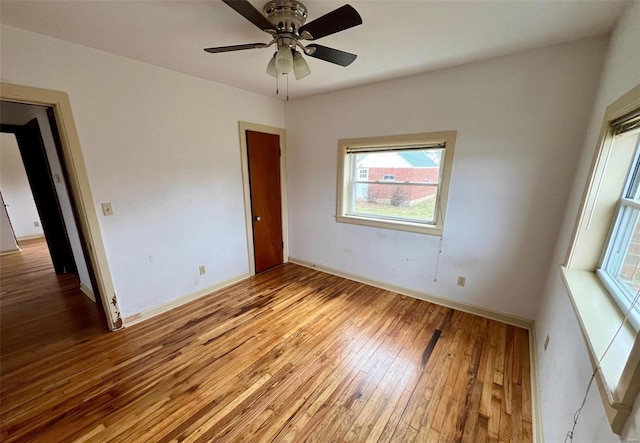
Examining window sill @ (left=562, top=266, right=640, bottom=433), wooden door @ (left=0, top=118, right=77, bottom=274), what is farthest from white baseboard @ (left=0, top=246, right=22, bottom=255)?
window sill @ (left=562, top=266, right=640, bottom=433)

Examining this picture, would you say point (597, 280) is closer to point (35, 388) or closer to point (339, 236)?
point (339, 236)

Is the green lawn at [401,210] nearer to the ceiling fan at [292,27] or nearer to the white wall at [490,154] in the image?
the white wall at [490,154]

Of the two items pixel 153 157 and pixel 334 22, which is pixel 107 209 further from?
pixel 334 22

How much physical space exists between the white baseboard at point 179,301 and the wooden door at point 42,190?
184 centimetres

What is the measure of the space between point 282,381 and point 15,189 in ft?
23.7

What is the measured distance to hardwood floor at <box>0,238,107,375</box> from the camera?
2.05 m

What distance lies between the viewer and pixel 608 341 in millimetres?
946

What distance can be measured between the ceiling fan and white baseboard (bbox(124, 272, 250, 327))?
249cm

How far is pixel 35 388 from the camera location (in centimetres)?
167

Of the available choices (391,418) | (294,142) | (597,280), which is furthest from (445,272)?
(294,142)

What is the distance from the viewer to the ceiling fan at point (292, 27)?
1213 millimetres

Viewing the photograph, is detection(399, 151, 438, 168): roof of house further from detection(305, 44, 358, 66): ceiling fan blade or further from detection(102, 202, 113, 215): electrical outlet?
detection(102, 202, 113, 215): electrical outlet

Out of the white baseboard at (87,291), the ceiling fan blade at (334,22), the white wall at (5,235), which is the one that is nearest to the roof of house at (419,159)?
the ceiling fan blade at (334,22)

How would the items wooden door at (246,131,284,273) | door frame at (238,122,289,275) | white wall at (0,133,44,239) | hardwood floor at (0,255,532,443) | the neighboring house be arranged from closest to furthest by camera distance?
hardwood floor at (0,255,532,443), the neighboring house, door frame at (238,122,289,275), wooden door at (246,131,284,273), white wall at (0,133,44,239)
